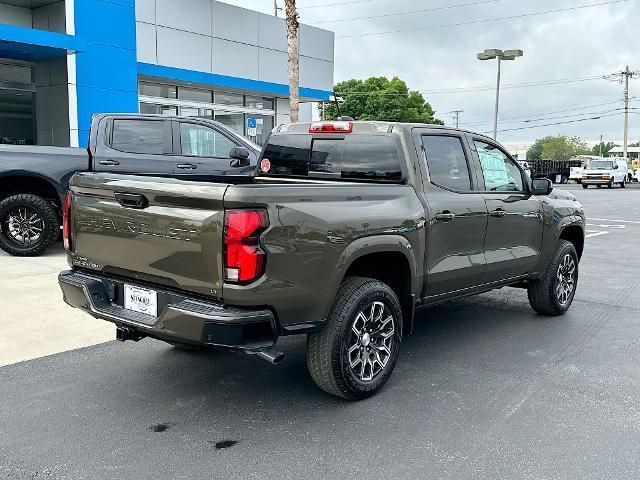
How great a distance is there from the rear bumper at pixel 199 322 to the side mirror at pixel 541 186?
3369mm

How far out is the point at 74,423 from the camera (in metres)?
3.78

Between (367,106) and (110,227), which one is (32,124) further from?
(367,106)

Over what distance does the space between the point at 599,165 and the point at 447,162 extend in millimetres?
37632

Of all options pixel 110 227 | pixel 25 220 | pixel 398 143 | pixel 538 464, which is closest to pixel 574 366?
pixel 538 464

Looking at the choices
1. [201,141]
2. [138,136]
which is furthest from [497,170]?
[138,136]

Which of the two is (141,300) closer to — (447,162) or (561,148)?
(447,162)

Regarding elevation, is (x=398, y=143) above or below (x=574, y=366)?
above

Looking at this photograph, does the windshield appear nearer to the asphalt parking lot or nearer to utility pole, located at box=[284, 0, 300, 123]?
utility pole, located at box=[284, 0, 300, 123]

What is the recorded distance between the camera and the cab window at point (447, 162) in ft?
16.0

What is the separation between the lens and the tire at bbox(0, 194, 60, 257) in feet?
29.6

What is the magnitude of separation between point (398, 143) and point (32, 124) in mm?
15352

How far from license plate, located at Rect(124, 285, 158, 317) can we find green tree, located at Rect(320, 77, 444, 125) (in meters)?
70.4

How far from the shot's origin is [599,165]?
3884 centimetres

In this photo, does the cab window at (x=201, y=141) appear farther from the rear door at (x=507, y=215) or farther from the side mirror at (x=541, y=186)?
the side mirror at (x=541, y=186)
